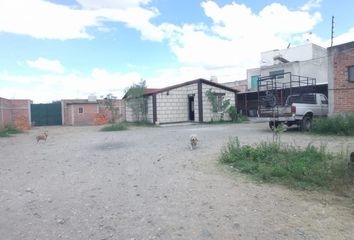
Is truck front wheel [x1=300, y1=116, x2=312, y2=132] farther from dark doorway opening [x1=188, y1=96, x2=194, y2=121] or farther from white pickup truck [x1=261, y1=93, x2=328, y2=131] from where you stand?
dark doorway opening [x1=188, y1=96, x2=194, y2=121]

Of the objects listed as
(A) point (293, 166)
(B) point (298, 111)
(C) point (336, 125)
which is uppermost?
(B) point (298, 111)

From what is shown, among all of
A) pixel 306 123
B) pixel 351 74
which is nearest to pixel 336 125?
pixel 306 123

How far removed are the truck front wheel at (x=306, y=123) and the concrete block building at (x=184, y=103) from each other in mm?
11669

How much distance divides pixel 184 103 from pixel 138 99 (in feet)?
13.1

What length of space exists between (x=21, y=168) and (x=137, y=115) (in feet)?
64.1

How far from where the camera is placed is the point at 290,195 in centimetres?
527

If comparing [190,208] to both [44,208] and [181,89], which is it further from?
[181,89]

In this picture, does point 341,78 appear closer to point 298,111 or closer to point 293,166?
point 298,111

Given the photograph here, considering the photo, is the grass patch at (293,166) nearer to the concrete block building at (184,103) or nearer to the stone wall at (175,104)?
the concrete block building at (184,103)

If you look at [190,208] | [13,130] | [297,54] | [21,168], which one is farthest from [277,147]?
[297,54]

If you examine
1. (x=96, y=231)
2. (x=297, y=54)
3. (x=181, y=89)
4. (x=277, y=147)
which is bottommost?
(x=96, y=231)

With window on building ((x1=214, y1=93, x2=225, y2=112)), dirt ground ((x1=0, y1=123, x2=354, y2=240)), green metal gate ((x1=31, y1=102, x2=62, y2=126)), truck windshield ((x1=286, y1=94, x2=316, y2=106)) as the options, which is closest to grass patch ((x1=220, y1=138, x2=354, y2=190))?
dirt ground ((x1=0, y1=123, x2=354, y2=240))

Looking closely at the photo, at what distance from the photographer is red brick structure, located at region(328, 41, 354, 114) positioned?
45.5 feet

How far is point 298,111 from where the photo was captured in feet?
49.0
